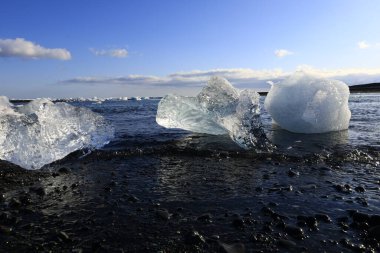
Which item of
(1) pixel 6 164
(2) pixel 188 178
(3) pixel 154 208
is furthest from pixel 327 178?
(1) pixel 6 164

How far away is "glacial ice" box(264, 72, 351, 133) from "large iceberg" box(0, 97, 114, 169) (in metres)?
6.44

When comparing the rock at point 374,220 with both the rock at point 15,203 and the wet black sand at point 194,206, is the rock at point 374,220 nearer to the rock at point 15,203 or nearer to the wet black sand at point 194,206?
the wet black sand at point 194,206

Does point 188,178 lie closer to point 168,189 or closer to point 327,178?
point 168,189

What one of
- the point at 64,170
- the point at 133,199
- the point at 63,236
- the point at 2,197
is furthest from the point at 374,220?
the point at 64,170

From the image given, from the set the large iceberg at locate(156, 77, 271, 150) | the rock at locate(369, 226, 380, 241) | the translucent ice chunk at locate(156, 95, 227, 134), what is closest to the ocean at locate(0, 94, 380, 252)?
the rock at locate(369, 226, 380, 241)

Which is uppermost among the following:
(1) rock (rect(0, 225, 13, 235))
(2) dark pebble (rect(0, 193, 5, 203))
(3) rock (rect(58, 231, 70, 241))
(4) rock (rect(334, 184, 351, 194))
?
(3) rock (rect(58, 231, 70, 241))

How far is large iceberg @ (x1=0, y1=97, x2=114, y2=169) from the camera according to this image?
22.6 ft

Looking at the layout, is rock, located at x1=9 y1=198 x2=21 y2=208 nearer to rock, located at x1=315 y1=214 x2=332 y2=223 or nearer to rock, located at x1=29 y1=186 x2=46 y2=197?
rock, located at x1=29 y1=186 x2=46 y2=197

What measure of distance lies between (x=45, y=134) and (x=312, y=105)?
8.23 metres

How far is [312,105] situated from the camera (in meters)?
11.3

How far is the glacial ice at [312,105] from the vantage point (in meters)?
11.4

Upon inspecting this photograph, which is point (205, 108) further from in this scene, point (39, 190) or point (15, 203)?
point (15, 203)

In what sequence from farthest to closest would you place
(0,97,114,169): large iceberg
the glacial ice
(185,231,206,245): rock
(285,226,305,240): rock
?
1. the glacial ice
2. (0,97,114,169): large iceberg
3. (285,226,305,240): rock
4. (185,231,206,245): rock

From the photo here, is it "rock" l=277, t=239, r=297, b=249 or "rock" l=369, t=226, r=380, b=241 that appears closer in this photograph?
"rock" l=277, t=239, r=297, b=249
